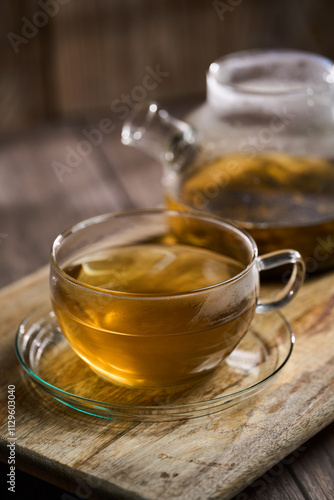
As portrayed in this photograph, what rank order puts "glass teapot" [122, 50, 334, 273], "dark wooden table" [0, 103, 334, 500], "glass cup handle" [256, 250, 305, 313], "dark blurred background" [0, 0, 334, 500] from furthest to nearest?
"dark blurred background" [0, 0, 334, 500]
"dark wooden table" [0, 103, 334, 500]
"glass teapot" [122, 50, 334, 273]
"glass cup handle" [256, 250, 305, 313]

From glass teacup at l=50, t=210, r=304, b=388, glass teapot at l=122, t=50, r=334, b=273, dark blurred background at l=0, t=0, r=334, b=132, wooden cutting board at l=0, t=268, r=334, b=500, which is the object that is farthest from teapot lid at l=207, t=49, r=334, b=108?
dark blurred background at l=0, t=0, r=334, b=132

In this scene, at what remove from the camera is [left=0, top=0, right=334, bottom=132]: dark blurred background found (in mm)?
1605

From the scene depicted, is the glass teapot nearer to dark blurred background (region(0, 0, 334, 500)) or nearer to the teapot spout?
the teapot spout

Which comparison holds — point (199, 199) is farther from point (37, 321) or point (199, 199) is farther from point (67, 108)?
point (67, 108)

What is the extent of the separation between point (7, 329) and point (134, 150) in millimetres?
722

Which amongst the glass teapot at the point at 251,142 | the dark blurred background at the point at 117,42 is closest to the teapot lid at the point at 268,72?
the glass teapot at the point at 251,142

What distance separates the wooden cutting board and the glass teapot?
27 centimetres

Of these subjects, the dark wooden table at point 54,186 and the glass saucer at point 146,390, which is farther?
the dark wooden table at point 54,186

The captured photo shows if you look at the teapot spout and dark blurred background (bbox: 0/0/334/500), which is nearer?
the teapot spout

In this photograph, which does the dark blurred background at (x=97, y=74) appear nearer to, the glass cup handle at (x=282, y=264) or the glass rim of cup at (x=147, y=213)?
the glass rim of cup at (x=147, y=213)

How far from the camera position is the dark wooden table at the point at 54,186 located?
1094 millimetres

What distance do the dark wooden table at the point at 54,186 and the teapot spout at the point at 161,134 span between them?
9.0 inches

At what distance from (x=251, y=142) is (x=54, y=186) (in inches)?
17.6

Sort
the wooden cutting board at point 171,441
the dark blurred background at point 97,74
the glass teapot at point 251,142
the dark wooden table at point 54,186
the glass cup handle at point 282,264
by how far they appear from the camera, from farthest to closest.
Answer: the dark blurred background at point 97,74 < the dark wooden table at point 54,186 < the glass teapot at point 251,142 < the glass cup handle at point 282,264 < the wooden cutting board at point 171,441
